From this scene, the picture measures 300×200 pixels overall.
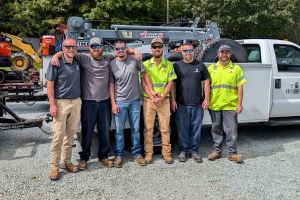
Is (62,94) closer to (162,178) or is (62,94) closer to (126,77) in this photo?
(126,77)

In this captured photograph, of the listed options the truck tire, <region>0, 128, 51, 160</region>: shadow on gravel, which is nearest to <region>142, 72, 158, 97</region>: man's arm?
the truck tire

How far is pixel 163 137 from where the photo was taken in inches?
240

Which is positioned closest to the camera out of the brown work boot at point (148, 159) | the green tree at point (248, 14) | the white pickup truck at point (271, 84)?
the brown work boot at point (148, 159)

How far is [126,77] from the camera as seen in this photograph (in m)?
5.75

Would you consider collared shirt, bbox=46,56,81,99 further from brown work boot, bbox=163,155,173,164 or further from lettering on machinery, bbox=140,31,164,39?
lettering on machinery, bbox=140,31,164,39

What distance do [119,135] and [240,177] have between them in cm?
174

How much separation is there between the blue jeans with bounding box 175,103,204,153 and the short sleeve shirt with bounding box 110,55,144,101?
77cm

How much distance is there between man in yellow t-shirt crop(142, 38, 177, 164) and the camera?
590 cm

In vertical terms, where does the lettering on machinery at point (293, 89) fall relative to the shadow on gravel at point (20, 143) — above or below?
above

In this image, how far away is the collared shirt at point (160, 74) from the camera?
5918 mm

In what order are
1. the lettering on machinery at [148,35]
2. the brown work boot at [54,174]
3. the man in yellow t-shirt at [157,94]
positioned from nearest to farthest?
1. the brown work boot at [54,174]
2. the man in yellow t-shirt at [157,94]
3. the lettering on machinery at [148,35]

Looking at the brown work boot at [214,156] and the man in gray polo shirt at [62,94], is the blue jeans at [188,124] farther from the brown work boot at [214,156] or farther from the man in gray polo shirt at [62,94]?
the man in gray polo shirt at [62,94]

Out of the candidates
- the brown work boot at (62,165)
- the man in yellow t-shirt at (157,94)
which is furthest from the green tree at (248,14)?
the brown work boot at (62,165)

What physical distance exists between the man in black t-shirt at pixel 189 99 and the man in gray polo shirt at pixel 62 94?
57.7 inches
